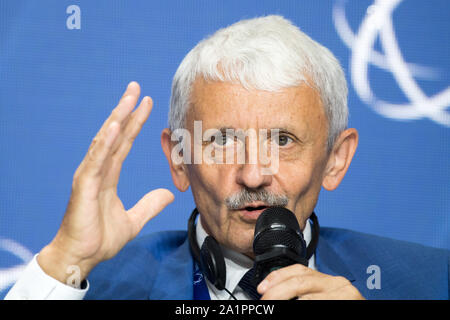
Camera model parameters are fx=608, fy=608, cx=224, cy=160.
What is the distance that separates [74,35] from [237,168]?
0.79 m

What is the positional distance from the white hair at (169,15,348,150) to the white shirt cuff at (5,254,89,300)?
574mm

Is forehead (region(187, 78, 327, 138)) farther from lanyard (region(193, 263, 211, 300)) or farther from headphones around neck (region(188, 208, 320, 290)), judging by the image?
lanyard (region(193, 263, 211, 300))

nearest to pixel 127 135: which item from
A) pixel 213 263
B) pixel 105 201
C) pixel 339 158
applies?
pixel 105 201

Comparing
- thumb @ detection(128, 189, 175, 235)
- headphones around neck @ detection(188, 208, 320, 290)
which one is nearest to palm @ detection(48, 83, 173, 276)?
thumb @ detection(128, 189, 175, 235)

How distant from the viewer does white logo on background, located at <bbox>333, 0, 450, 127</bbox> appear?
2.00 meters

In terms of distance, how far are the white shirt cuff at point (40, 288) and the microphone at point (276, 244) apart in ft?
1.50

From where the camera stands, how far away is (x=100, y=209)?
148 cm

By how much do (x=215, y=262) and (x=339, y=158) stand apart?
519mm

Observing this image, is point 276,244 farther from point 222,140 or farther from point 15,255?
point 15,255

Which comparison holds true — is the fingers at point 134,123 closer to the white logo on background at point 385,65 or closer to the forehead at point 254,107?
the forehead at point 254,107

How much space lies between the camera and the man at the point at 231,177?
1.43 m

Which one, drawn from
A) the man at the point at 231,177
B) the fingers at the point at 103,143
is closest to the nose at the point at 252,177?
the man at the point at 231,177
